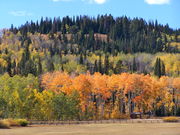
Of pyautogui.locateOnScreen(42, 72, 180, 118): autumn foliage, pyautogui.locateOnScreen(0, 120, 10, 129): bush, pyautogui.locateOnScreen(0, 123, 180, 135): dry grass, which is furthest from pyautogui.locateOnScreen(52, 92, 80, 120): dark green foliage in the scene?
→ pyautogui.locateOnScreen(0, 120, 10, 129): bush

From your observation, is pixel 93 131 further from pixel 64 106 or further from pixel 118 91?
pixel 118 91

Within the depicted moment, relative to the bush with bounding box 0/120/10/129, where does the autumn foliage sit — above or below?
above

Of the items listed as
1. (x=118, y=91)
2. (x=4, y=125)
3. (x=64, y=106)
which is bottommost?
(x=4, y=125)

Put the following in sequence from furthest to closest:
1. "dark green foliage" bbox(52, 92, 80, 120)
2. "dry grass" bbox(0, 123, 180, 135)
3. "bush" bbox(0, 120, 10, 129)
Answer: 1. "dark green foliage" bbox(52, 92, 80, 120)
2. "bush" bbox(0, 120, 10, 129)
3. "dry grass" bbox(0, 123, 180, 135)

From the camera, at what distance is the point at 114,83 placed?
4683 inches

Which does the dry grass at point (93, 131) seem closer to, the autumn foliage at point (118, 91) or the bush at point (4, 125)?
the bush at point (4, 125)

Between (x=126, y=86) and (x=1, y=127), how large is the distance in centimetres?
5111

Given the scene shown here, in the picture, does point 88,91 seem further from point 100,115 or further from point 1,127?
point 1,127

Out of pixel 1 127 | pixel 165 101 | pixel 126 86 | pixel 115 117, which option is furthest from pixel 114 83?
pixel 1 127

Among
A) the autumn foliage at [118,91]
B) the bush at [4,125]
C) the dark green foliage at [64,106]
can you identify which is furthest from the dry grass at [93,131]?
the autumn foliage at [118,91]

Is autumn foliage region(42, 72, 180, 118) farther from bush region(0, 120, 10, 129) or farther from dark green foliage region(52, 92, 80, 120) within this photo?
bush region(0, 120, 10, 129)

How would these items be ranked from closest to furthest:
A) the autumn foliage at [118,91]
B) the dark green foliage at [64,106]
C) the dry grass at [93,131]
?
the dry grass at [93,131] < the dark green foliage at [64,106] < the autumn foliage at [118,91]

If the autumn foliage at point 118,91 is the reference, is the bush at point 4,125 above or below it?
below

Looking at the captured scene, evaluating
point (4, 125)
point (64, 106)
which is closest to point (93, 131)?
point (4, 125)
